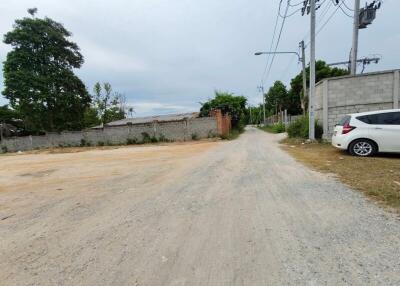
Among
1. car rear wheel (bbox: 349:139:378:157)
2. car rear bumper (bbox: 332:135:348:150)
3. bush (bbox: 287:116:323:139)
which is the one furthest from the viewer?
bush (bbox: 287:116:323:139)

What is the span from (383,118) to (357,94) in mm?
4235

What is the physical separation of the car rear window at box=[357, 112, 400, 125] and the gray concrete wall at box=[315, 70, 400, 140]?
13.2ft

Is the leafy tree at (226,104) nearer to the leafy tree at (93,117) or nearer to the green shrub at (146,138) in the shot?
the green shrub at (146,138)

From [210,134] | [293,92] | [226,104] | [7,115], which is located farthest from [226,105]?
[7,115]

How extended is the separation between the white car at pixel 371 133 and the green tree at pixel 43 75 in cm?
2597

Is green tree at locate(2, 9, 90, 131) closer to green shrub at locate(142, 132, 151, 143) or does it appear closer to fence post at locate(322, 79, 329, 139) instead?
green shrub at locate(142, 132, 151, 143)

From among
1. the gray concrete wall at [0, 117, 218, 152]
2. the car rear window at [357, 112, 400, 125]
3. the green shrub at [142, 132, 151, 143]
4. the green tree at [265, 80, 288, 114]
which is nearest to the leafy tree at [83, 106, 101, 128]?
the gray concrete wall at [0, 117, 218, 152]

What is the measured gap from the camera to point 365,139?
8.20 m

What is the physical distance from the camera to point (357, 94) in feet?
38.6

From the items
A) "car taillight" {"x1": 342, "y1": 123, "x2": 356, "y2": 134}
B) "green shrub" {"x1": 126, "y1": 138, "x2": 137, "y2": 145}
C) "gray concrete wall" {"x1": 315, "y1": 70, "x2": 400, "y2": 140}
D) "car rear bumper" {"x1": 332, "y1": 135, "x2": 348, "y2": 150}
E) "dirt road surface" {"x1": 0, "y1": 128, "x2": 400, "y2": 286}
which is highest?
"gray concrete wall" {"x1": 315, "y1": 70, "x2": 400, "y2": 140}

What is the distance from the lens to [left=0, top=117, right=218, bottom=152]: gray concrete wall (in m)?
22.0

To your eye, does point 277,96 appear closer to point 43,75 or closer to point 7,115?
point 43,75

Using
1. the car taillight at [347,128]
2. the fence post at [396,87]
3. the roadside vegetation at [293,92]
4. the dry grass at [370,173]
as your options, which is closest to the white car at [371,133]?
the car taillight at [347,128]

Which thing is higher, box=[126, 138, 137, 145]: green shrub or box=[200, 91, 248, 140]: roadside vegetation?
box=[200, 91, 248, 140]: roadside vegetation
